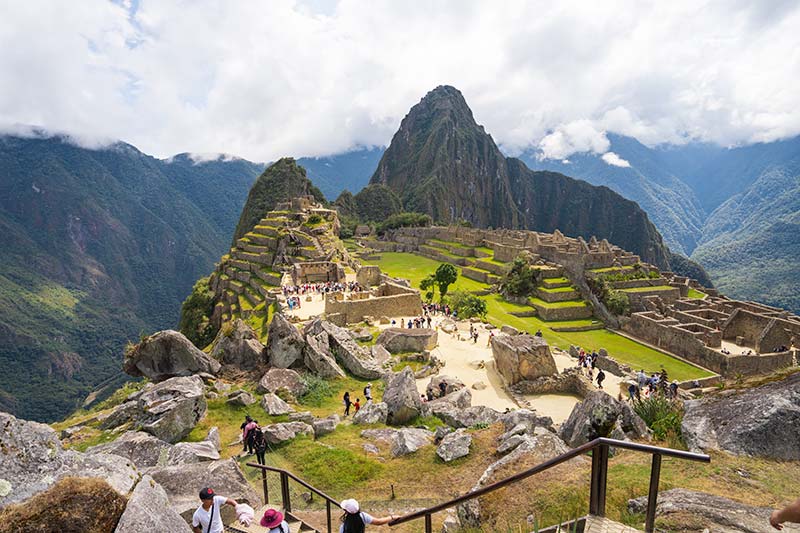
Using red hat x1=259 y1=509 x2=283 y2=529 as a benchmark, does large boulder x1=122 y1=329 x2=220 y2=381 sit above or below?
below

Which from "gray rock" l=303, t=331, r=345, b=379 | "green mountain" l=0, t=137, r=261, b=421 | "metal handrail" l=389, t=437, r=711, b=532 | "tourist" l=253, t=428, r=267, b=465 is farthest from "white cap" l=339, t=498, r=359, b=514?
"green mountain" l=0, t=137, r=261, b=421

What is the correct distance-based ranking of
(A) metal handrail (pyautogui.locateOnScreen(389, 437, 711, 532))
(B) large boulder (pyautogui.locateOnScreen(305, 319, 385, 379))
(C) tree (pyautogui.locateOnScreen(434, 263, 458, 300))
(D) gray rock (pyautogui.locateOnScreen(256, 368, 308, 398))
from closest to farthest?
1. (A) metal handrail (pyautogui.locateOnScreen(389, 437, 711, 532))
2. (D) gray rock (pyautogui.locateOnScreen(256, 368, 308, 398))
3. (B) large boulder (pyautogui.locateOnScreen(305, 319, 385, 379))
4. (C) tree (pyautogui.locateOnScreen(434, 263, 458, 300))

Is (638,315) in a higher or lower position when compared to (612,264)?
lower

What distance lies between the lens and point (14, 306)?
75.1 m

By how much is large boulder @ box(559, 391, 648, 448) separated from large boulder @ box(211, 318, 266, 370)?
11877mm

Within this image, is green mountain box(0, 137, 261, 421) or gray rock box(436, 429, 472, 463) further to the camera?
green mountain box(0, 137, 261, 421)

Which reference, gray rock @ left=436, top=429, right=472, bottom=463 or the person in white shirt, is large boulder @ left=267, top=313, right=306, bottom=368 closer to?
gray rock @ left=436, top=429, right=472, bottom=463

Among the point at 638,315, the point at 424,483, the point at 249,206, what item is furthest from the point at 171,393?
the point at 249,206

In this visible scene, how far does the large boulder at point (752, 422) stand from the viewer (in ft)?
20.7

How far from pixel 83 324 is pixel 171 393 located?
92.1m

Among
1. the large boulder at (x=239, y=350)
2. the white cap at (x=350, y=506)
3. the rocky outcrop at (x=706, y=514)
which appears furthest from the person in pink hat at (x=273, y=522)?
the large boulder at (x=239, y=350)

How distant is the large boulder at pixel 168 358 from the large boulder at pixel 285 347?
2.22m

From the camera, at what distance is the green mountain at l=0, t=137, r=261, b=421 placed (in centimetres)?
6606

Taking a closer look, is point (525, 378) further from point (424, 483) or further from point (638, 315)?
point (638, 315)
